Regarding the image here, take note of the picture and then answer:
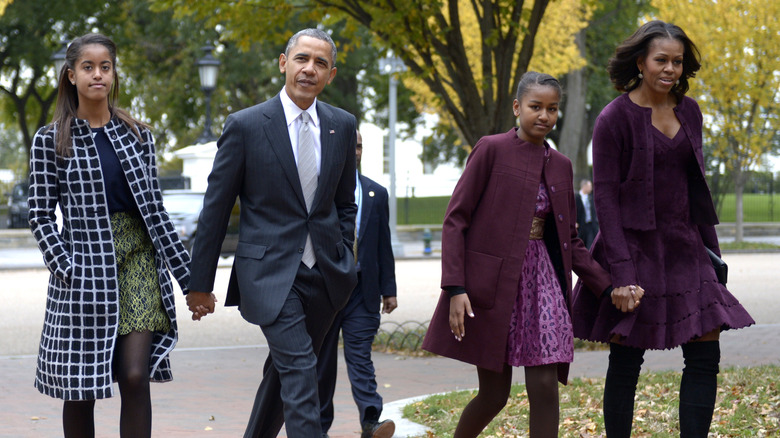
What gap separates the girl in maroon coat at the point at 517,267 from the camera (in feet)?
15.0

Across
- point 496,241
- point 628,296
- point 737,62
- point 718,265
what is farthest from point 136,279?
point 737,62

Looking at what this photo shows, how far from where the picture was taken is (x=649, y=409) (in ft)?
20.9

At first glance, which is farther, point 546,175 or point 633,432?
point 633,432

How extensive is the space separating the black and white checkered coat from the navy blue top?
37mm

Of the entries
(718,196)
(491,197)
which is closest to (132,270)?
(491,197)

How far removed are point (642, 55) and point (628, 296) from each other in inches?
40.8

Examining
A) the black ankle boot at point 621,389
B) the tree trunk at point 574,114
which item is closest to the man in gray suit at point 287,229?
the black ankle boot at point 621,389

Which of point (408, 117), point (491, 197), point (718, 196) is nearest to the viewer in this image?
point (491, 197)

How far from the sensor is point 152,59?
127 ft

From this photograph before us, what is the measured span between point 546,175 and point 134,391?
6.18ft

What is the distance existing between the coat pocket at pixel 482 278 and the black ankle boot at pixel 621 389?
601mm

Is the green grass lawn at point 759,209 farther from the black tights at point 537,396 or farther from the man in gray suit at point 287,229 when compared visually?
the man in gray suit at point 287,229

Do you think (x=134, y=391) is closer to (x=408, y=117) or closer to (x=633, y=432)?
(x=633, y=432)

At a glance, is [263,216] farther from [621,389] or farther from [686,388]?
[686,388]
